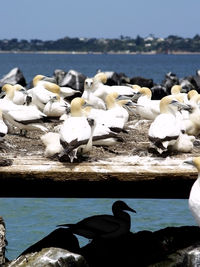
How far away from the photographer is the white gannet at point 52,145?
7618mm

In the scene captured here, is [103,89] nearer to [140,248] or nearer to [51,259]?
[140,248]

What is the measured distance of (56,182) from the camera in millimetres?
7188

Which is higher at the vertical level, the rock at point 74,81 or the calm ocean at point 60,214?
→ the calm ocean at point 60,214

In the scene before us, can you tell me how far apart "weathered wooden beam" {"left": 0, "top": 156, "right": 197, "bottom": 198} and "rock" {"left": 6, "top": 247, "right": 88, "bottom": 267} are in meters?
0.50

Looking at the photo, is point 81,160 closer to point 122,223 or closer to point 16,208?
point 122,223

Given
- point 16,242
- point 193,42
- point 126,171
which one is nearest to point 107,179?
point 126,171

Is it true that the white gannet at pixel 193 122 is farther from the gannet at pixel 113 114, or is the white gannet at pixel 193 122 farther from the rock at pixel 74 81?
the rock at pixel 74 81

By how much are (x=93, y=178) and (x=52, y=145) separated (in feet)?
2.40

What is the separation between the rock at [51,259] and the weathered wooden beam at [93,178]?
1.66 ft

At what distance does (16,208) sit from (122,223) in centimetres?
372

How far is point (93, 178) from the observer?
23.6 feet

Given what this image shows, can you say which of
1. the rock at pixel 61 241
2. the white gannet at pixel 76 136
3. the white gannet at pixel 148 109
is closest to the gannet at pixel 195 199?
the white gannet at pixel 76 136

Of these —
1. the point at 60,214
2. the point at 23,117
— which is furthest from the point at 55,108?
the point at 23,117

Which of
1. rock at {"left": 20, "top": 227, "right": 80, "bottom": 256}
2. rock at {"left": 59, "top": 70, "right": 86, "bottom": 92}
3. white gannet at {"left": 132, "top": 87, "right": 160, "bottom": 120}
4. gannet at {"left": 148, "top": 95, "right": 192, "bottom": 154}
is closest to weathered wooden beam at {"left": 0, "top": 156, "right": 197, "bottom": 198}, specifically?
gannet at {"left": 148, "top": 95, "right": 192, "bottom": 154}
